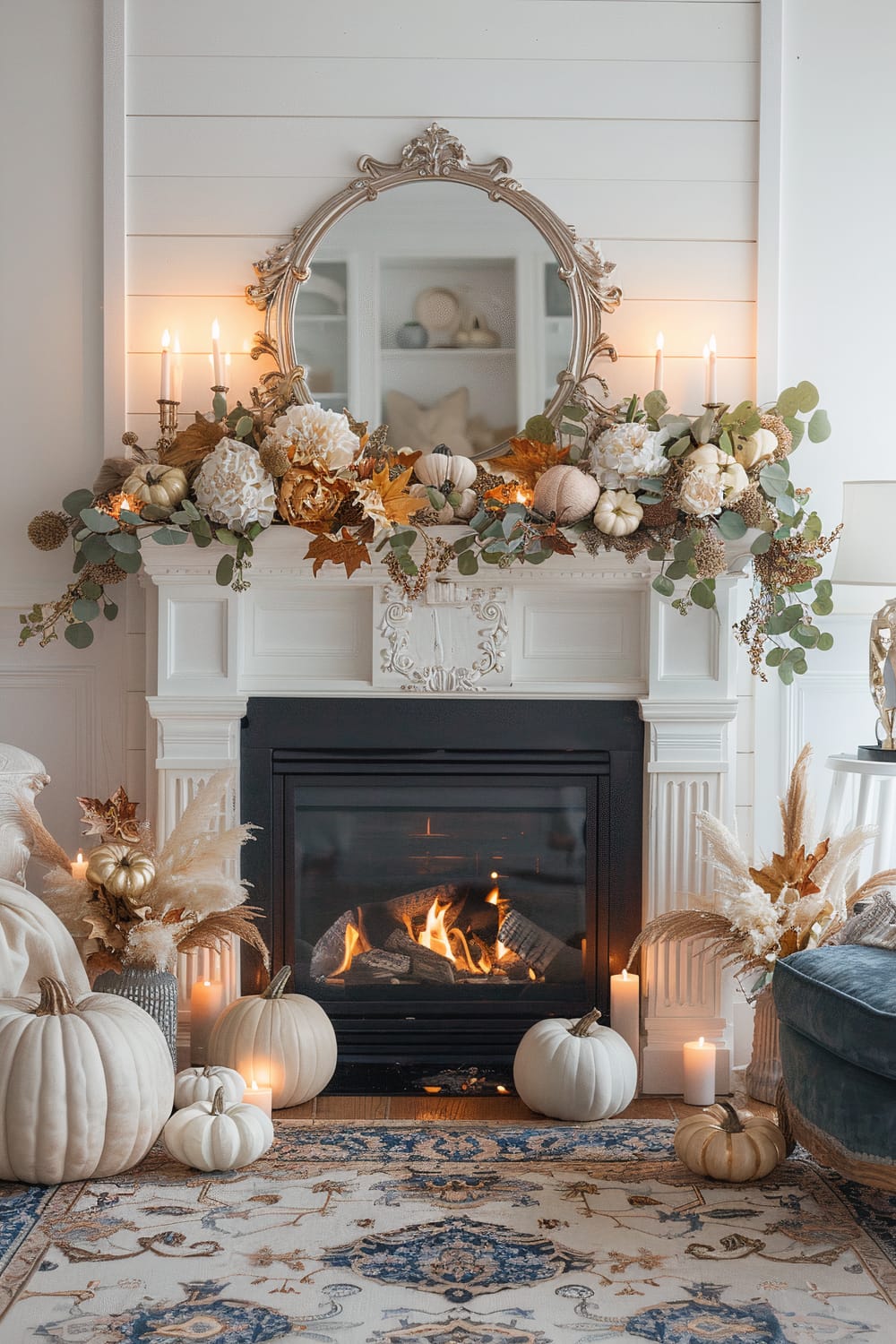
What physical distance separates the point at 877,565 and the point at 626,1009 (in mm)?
1189

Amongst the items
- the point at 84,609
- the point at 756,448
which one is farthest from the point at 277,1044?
the point at 756,448

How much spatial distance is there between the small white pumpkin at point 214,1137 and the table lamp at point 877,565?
5.21 ft

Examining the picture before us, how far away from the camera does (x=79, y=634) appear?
2.83 m

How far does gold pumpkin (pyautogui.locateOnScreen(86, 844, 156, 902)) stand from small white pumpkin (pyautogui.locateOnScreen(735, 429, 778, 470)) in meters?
1.58

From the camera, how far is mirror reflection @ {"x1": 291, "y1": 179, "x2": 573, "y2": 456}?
2.91 metres

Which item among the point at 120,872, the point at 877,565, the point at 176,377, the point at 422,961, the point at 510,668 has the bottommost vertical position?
the point at 422,961

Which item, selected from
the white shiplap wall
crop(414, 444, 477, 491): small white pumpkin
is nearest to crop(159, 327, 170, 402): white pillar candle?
the white shiplap wall

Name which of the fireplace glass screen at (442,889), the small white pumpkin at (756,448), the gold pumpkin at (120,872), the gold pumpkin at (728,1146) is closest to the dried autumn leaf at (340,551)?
the fireplace glass screen at (442,889)

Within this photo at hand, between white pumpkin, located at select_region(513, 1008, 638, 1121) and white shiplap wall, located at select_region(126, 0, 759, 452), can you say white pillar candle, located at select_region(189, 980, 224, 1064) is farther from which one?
white shiplap wall, located at select_region(126, 0, 759, 452)

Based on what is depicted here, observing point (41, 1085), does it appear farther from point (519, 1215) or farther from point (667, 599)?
point (667, 599)

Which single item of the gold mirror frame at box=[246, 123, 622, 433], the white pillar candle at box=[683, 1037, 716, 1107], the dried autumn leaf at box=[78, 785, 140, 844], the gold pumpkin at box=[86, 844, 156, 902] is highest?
the gold mirror frame at box=[246, 123, 622, 433]

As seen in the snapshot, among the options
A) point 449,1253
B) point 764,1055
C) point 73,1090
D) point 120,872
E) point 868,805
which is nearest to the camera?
point 449,1253

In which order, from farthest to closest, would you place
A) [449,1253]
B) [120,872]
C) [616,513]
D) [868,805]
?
[868,805]
[616,513]
[120,872]
[449,1253]

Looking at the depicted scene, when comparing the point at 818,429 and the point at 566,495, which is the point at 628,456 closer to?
the point at 566,495
